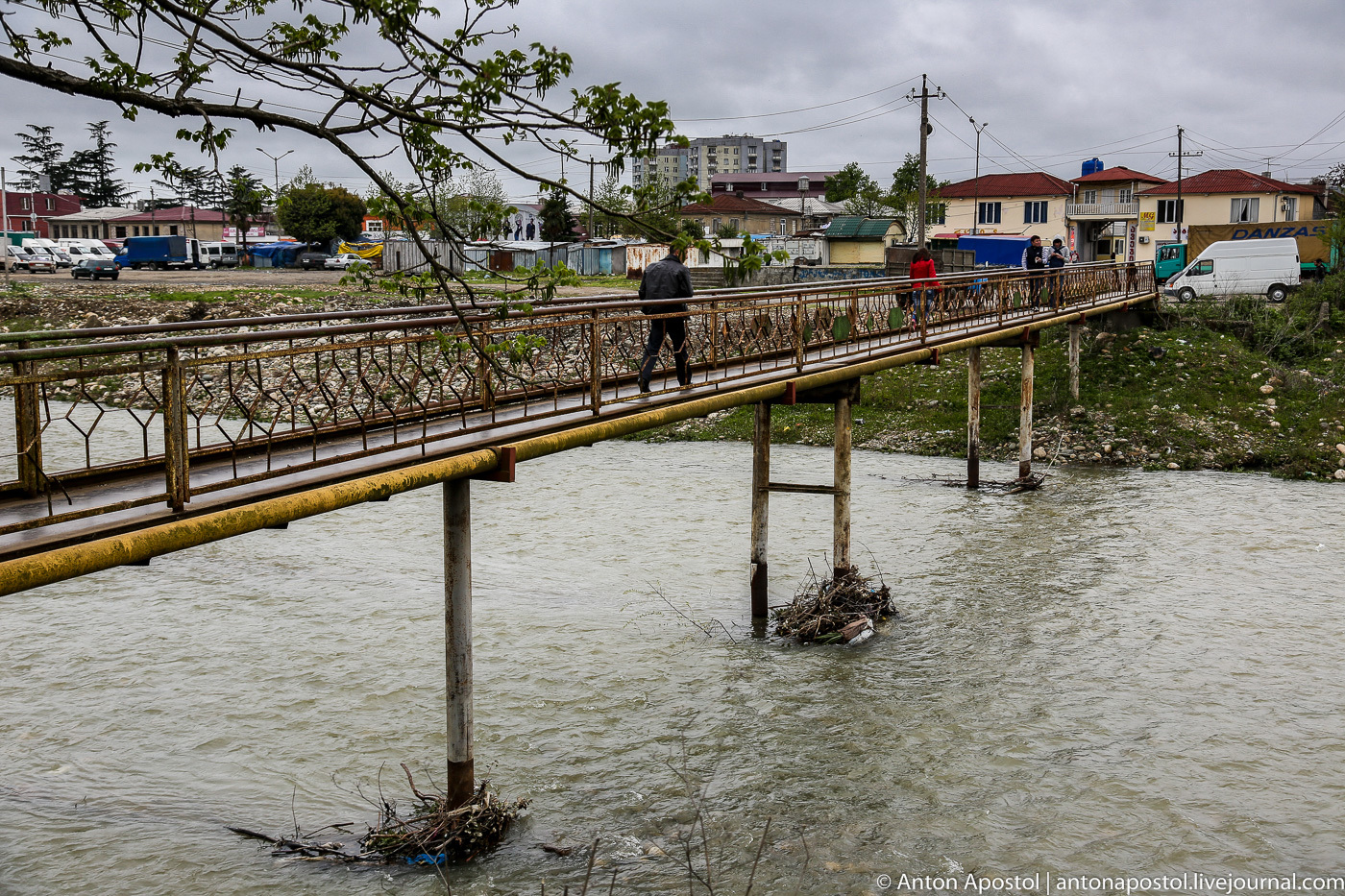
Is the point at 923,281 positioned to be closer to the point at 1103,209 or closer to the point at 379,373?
the point at 379,373

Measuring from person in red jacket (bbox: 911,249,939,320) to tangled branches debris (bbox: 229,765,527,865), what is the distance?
8576mm

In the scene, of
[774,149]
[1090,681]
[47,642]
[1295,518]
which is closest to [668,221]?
[1090,681]

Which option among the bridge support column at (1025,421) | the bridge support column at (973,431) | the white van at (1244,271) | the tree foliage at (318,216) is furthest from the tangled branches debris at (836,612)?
the tree foliage at (318,216)

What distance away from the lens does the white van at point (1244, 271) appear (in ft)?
111

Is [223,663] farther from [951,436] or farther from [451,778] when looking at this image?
[951,436]

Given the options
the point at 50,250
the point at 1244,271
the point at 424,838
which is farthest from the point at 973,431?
the point at 50,250

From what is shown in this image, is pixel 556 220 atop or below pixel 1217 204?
below

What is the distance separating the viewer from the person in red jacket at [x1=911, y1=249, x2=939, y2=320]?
1414cm

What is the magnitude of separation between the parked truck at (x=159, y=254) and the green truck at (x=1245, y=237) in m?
48.5

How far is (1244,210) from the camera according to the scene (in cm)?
6369

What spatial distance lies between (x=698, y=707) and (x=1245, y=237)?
41220mm

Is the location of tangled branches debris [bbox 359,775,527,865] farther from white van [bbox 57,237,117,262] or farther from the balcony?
the balcony

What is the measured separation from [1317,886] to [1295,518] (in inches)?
465

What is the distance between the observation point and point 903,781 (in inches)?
345
